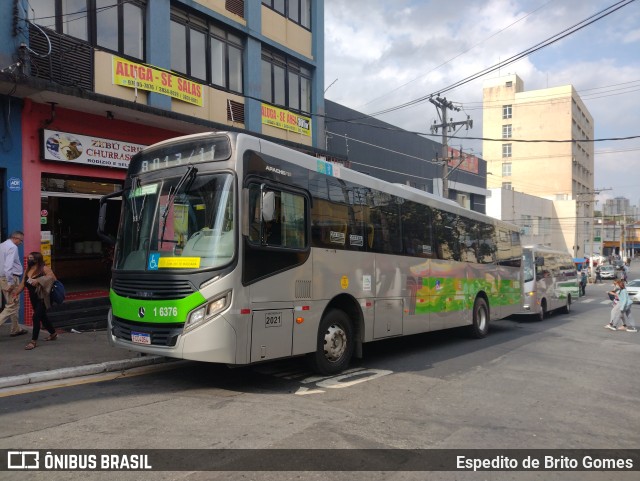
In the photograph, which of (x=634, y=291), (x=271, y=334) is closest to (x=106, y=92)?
(x=271, y=334)

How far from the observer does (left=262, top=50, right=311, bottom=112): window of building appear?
17297mm

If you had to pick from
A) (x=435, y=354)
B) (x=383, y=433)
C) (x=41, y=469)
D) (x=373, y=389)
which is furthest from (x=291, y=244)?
(x=435, y=354)

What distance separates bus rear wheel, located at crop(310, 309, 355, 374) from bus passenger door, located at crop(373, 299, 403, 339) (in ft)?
2.35

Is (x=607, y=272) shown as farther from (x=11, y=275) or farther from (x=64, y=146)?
(x=11, y=275)


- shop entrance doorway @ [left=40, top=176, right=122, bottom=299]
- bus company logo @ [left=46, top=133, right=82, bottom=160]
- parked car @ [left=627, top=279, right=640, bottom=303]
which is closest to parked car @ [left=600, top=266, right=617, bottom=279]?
parked car @ [left=627, top=279, right=640, bottom=303]

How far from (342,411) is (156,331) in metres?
2.50

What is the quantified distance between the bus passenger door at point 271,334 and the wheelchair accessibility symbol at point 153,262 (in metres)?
1.41

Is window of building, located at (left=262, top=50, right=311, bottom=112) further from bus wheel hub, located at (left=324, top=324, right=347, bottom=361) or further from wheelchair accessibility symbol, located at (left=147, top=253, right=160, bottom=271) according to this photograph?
wheelchair accessibility symbol, located at (left=147, top=253, right=160, bottom=271)

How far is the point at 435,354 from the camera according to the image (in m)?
10.1

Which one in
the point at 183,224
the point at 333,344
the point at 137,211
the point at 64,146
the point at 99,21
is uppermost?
the point at 99,21

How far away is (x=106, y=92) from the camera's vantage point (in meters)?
12.0

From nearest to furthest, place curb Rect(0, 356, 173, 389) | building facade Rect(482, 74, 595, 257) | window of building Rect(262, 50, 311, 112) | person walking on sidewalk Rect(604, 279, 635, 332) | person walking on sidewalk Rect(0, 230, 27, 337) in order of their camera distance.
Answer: curb Rect(0, 356, 173, 389)
person walking on sidewalk Rect(0, 230, 27, 337)
person walking on sidewalk Rect(604, 279, 635, 332)
window of building Rect(262, 50, 311, 112)
building facade Rect(482, 74, 595, 257)

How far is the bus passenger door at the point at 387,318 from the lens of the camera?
8.55m

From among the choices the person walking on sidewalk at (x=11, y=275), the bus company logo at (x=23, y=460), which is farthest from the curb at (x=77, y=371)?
the person walking on sidewalk at (x=11, y=275)
